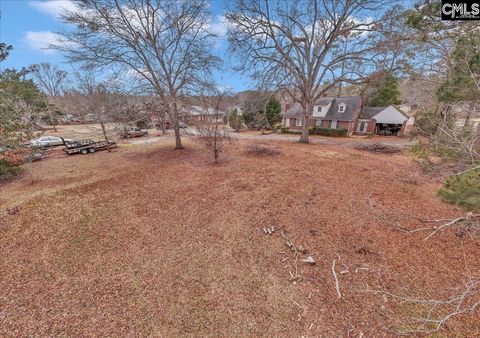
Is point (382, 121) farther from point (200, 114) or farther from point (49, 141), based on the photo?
point (49, 141)

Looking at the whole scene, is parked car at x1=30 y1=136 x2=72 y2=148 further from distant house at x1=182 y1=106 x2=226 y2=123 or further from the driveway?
the driveway

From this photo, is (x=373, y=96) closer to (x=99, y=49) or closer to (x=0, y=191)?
(x=99, y=49)

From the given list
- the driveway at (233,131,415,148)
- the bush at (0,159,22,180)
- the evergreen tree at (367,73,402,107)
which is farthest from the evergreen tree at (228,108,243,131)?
the bush at (0,159,22,180)

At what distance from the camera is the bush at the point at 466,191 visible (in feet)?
12.4

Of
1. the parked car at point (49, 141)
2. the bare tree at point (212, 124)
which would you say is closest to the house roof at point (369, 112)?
the bare tree at point (212, 124)

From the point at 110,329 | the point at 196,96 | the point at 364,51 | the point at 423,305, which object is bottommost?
the point at 423,305

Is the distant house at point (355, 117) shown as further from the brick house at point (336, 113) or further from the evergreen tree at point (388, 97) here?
the evergreen tree at point (388, 97)

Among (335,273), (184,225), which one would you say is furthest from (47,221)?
(335,273)

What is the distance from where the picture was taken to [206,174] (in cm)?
960

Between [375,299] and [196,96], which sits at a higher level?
[196,96]

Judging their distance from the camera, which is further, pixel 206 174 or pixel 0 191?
pixel 206 174

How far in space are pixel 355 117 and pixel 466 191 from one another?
928 inches

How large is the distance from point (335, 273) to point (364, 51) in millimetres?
15486

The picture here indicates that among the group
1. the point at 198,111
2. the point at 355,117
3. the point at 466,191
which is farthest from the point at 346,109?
the point at 466,191
